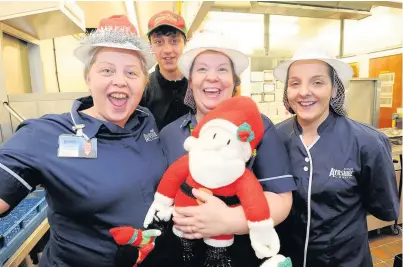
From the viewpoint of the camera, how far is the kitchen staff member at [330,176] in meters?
1.23

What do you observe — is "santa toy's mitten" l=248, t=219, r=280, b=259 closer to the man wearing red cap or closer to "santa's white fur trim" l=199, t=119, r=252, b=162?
"santa's white fur trim" l=199, t=119, r=252, b=162

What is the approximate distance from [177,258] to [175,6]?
11.0 feet

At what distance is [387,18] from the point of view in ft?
15.5

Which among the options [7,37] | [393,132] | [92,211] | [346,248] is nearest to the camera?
[92,211]

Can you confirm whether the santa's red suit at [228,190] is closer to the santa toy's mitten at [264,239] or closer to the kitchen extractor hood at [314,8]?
the santa toy's mitten at [264,239]

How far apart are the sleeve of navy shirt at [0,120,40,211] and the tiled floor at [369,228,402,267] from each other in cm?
291

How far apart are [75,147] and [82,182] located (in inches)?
5.0

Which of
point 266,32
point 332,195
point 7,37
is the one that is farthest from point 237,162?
point 266,32

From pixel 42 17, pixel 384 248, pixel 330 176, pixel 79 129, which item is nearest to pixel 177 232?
pixel 79 129

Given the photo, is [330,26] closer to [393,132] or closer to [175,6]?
[393,132]

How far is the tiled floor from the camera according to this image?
2.61 meters

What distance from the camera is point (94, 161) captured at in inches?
40.1

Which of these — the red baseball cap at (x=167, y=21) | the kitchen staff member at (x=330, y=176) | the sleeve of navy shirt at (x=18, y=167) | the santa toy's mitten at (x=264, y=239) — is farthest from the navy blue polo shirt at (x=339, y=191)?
the red baseball cap at (x=167, y=21)

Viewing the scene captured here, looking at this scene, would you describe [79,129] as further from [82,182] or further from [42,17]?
[42,17]
